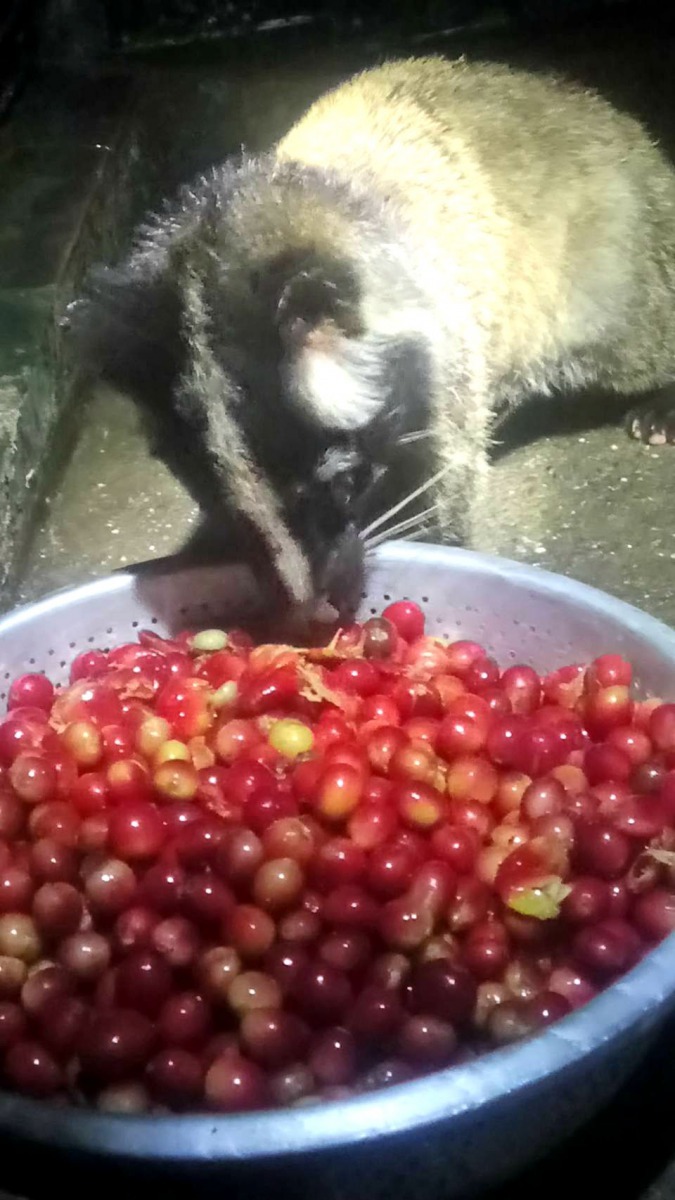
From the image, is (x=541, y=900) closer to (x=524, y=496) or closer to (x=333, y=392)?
(x=333, y=392)

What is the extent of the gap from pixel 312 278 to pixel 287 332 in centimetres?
7

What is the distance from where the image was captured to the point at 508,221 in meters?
2.13

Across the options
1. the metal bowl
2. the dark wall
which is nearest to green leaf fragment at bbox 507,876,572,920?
the metal bowl

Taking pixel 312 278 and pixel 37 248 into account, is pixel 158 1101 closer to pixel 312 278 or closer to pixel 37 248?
pixel 312 278

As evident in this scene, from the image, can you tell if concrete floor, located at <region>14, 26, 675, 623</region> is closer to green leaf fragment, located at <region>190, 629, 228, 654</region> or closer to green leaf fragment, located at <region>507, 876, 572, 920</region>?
green leaf fragment, located at <region>190, 629, 228, 654</region>

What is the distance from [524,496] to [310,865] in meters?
1.19

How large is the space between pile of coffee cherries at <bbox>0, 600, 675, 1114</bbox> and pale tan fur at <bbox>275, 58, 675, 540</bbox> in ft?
1.79

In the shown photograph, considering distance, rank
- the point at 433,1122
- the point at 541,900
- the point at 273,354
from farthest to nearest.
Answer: the point at 273,354
the point at 541,900
the point at 433,1122

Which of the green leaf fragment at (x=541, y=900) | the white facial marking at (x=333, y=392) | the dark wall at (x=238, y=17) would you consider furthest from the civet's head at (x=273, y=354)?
the dark wall at (x=238, y=17)

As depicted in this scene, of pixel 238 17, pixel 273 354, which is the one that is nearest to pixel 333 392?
pixel 273 354

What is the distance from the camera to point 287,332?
57.1 inches

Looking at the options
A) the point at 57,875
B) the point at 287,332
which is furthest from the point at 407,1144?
the point at 287,332

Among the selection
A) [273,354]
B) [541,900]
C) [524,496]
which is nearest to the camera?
[541,900]

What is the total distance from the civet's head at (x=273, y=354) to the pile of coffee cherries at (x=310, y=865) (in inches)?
7.5
